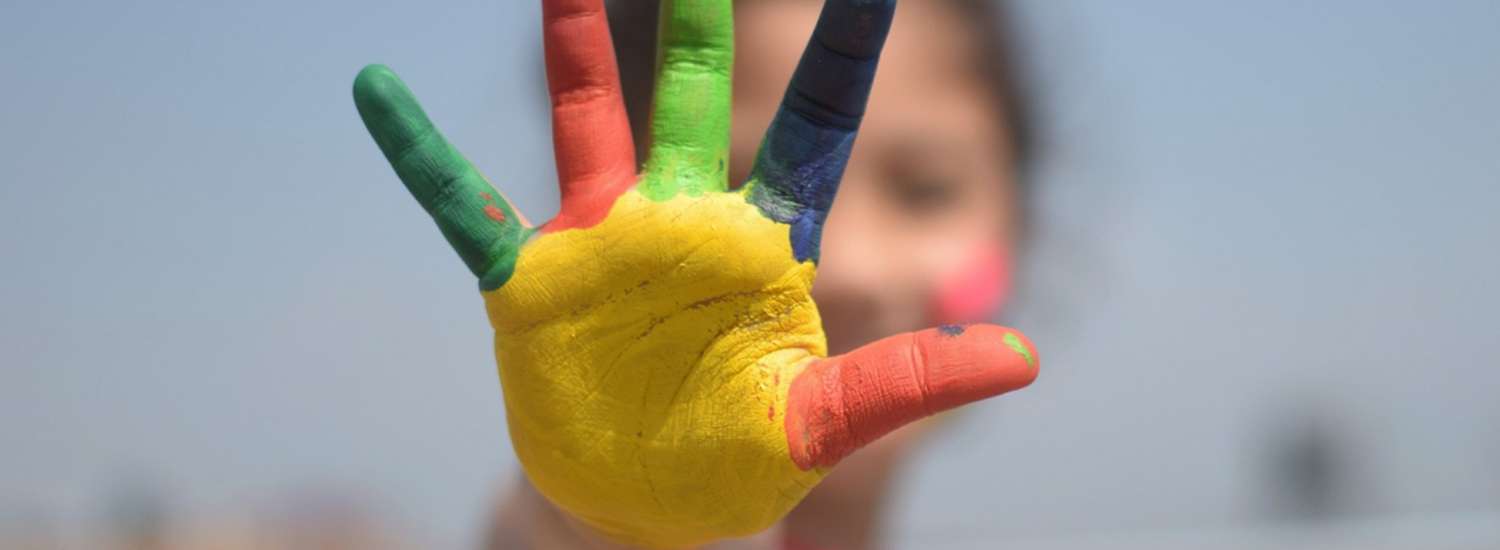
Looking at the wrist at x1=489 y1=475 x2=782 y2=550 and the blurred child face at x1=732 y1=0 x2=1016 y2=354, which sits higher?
the blurred child face at x1=732 y1=0 x2=1016 y2=354

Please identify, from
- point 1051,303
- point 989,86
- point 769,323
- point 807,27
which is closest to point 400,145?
point 769,323

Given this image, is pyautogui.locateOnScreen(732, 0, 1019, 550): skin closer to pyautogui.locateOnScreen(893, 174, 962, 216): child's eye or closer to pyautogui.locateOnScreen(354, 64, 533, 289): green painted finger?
pyautogui.locateOnScreen(893, 174, 962, 216): child's eye

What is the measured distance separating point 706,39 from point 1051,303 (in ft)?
2.09

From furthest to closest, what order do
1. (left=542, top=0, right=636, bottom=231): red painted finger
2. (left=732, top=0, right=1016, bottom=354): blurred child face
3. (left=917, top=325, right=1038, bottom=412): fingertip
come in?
(left=732, top=0, right=1016, bottom=354): blurred child face < (left=542, top=0, right=636, bottom=231): red painted finger < (left=917, top=325, right=1038, bottom=412): fingertip

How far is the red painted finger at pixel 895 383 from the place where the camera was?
1.96 feet

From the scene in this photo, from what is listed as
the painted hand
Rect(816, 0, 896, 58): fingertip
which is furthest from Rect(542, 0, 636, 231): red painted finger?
Rect(816, 0, 896, 58): fingertip

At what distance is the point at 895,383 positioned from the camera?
2.02 feet

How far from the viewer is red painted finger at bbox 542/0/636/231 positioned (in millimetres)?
697

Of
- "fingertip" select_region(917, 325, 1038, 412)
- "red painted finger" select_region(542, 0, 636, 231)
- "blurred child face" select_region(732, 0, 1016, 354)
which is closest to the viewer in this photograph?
"fingertip" select_region(917, 325, 1038, 412)

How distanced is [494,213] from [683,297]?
14cm

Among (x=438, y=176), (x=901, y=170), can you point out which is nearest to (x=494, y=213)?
(x=438, y=176)

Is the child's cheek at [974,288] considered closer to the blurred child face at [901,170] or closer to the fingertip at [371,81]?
the blurred child face at [901,170]

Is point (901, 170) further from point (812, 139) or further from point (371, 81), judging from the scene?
point (371, 81)

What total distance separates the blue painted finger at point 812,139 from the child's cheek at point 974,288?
30cm
